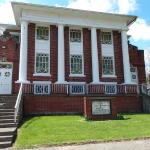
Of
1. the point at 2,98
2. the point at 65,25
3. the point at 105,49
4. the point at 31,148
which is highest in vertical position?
the point at 65,25

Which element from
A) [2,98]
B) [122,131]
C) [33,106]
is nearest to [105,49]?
[33,106]

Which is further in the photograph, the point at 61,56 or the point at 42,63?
the point at 42,63

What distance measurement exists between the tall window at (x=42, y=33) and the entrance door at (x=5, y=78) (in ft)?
11.0

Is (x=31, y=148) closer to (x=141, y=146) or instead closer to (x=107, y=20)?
(x=141, y=146)

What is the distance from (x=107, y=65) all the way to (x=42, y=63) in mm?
5629

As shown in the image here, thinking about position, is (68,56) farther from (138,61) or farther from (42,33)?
(138,61)

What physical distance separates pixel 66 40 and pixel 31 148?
14.4 meters

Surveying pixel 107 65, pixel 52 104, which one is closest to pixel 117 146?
pixel 52 104

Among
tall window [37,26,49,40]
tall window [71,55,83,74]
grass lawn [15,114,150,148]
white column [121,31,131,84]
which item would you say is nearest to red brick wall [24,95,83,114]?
tall window [71,55,83,74]

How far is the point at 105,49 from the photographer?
23453mm

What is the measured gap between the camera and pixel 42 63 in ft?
70.7

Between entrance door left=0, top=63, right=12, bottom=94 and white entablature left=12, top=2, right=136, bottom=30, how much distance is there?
4.15 metres

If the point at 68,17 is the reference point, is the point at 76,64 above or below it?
below

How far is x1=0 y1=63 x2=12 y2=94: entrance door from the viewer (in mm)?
21484
